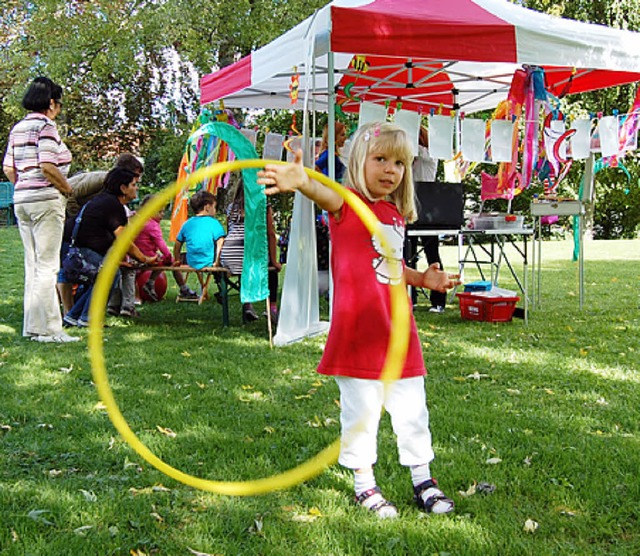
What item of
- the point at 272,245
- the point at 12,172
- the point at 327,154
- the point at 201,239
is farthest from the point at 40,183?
the point at 327,154

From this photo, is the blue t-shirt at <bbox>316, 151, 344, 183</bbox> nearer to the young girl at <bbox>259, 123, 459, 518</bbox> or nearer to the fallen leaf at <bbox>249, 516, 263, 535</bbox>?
the young girl at <bbox>259, 123, 459, 518</bbox>

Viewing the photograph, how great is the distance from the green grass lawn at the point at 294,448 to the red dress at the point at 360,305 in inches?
22.8

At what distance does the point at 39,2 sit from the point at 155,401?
56.2 ft

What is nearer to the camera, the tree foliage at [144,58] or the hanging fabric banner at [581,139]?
the hanging fabric banner at [581,139]

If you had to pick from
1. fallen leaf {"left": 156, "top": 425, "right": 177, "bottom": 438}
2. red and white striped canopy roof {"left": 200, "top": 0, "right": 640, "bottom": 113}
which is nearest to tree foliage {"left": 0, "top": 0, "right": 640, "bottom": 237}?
red and white striped canopy roof {"left": 200, "top": 0, "right": 640, "bottom": 113}

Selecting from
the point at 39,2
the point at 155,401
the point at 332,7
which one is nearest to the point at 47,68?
the point at 39,2

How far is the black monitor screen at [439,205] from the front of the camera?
7293 mm

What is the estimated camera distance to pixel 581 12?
2061cm

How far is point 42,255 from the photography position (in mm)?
5777

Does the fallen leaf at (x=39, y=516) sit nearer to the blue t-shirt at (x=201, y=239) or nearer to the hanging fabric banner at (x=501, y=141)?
the blue t-shirt at (x=201, y=239)

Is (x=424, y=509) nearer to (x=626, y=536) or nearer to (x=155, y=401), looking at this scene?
(x=626, y=536)

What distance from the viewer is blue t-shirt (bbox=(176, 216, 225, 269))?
22.4ft

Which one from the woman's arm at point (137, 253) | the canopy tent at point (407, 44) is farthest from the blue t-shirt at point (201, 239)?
the canopy tent at point (407, 44)

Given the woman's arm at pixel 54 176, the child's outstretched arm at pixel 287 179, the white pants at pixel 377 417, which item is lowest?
the white pants at pixel 377 417
